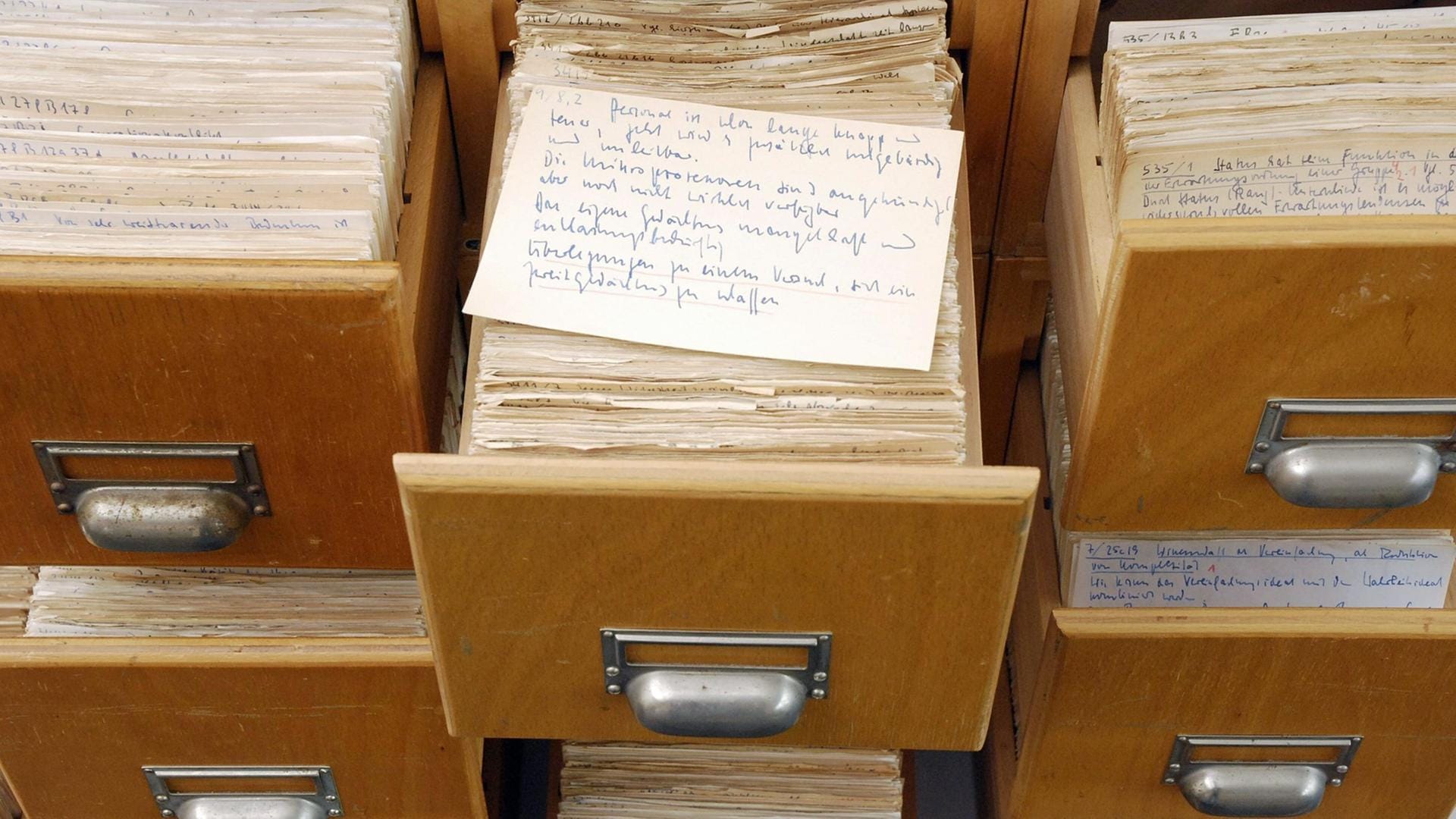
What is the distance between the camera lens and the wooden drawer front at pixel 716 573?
60 cm

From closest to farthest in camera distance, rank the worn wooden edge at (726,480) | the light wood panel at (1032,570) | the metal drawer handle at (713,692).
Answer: the worn wooden edge at (726,480) → the metal drawer handle at (713,692) → the light wood panel at (1032,570)

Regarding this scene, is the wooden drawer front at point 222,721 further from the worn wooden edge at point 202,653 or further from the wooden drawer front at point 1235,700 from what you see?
the wooden drawer front at point 1235,700

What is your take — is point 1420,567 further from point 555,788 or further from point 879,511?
point 555,788

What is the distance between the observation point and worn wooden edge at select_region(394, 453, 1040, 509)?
59 cm

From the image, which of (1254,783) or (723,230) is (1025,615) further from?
(723,230)

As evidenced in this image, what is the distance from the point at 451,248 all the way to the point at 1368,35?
624 mm

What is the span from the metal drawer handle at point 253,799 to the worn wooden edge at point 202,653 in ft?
0.37

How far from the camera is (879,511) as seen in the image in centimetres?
60

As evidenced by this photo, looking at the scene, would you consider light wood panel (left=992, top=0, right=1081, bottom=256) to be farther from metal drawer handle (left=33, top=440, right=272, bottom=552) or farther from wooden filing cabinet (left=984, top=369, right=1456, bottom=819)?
metal drawer handle (left=33, top=440, right=272, bottom=552)

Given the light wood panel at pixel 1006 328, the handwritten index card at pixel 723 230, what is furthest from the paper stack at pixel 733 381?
the light wood panel at pixel 1006 328

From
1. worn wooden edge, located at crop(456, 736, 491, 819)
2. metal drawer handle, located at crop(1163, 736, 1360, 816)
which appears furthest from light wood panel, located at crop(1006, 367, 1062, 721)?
worn wooden edge, located at crop(456, 736, 491, 819)

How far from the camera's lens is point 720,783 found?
3.22ft

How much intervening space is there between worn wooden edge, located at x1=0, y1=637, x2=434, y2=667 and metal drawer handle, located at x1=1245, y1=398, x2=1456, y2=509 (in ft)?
1.61

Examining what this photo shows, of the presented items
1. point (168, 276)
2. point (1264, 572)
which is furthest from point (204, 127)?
point (1264, 572)
